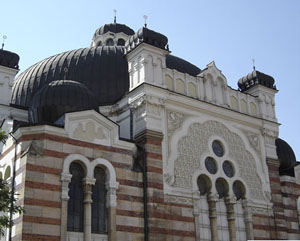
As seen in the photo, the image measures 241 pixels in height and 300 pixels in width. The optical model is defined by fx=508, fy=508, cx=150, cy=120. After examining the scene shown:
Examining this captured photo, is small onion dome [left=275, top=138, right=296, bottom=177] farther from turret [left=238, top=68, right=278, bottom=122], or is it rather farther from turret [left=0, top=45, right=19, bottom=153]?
turret [left=0, top=45, right=19, bottom=153]

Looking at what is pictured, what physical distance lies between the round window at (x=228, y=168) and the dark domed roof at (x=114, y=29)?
16.3 m

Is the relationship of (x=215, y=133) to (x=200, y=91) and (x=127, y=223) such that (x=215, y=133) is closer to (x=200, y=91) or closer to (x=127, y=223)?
(x=200, y=91)

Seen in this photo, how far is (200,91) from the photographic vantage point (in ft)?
75.6

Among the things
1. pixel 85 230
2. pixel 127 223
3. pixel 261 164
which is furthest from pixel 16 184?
pixel 261 164

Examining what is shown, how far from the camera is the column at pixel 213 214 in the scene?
20.6 meters

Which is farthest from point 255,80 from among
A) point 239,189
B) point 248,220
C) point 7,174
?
point 7,174

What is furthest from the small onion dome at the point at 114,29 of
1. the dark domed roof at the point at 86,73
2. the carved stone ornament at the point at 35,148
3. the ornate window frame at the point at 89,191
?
the carved stone ornament at the point at 35,148

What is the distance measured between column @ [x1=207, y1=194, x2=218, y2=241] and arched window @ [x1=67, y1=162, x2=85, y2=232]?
18.9 ft

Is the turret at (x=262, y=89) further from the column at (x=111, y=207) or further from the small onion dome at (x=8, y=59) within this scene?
the small onion dome at (x=8, y=59)

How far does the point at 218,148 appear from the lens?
22500mm

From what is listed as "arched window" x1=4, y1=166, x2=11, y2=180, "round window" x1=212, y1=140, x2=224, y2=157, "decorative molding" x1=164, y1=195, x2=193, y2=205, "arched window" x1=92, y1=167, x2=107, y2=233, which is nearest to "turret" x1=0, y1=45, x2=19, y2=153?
"arched window" x1=4, y1=166, x2=11, y2=180

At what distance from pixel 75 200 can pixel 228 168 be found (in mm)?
7617

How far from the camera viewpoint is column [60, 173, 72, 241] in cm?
1686

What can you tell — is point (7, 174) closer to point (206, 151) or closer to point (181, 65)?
point (206, 151)
